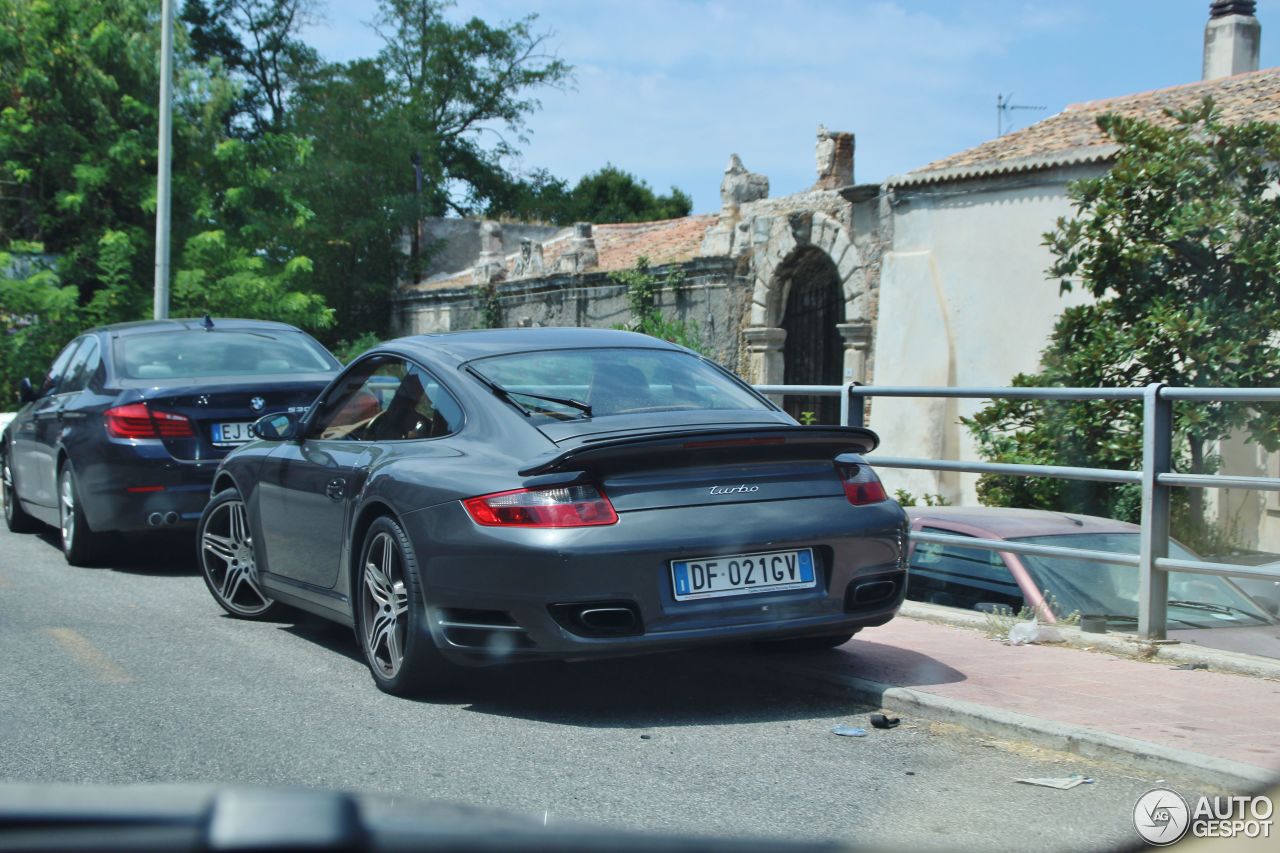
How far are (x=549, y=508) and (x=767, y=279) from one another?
19.3 meters

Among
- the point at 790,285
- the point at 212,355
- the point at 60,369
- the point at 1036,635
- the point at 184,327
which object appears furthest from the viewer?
the point at 790,285

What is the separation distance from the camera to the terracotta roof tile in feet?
58.4

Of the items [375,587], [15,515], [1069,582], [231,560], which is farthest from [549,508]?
[15,515]

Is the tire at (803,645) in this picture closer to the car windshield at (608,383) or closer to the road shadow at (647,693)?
the road shadow at (647,693)

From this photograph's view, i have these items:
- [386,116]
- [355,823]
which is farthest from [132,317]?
[355,823]

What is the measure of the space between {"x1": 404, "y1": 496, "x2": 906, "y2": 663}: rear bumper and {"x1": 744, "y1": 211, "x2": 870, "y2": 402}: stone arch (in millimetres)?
16912

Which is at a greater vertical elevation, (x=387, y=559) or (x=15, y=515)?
(x=387, y=559)

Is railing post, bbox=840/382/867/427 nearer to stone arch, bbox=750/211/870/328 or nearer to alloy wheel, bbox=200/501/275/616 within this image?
alloy wheel, bbox=200/501/275/616

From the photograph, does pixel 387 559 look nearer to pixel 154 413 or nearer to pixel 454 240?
pixel 154 413

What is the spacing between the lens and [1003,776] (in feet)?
14.0

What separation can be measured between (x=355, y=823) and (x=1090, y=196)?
15.3 meters

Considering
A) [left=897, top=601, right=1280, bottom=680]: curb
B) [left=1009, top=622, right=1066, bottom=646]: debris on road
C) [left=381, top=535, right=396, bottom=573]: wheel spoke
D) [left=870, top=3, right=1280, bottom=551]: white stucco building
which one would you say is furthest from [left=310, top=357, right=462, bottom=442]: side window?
[left=870, top=3, right=1280, bottom=551]: white stucco building

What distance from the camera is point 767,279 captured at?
23.8 m

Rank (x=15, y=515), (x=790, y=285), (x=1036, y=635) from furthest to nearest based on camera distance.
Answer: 1. (x=790, y=285)
2. (x=15, y=515)
3. (x=1036, y=635)
